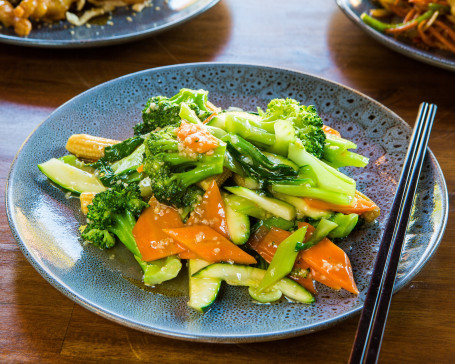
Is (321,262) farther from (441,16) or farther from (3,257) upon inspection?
(441,16)

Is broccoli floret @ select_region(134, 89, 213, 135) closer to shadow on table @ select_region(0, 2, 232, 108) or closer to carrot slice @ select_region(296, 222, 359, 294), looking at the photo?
carrot slice @ select_region(296, 222, 359, 294)

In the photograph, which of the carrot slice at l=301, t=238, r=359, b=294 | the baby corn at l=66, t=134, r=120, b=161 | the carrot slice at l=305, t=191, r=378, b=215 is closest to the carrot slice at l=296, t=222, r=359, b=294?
the carrot slice at l=301, t=238, r=359, b=294

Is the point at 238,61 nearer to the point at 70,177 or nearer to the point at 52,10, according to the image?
the point at 52,10

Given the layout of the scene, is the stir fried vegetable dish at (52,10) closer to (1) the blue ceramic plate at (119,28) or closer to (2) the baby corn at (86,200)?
(1) the blue ceramic plate at (119,28)

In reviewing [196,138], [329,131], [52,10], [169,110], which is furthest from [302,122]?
[52,10]

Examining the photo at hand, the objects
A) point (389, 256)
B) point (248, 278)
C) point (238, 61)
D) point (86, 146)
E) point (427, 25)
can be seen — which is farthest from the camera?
point (238, 61)

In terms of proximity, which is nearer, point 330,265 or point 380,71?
point 330,265

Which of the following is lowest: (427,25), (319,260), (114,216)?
(114,216)
